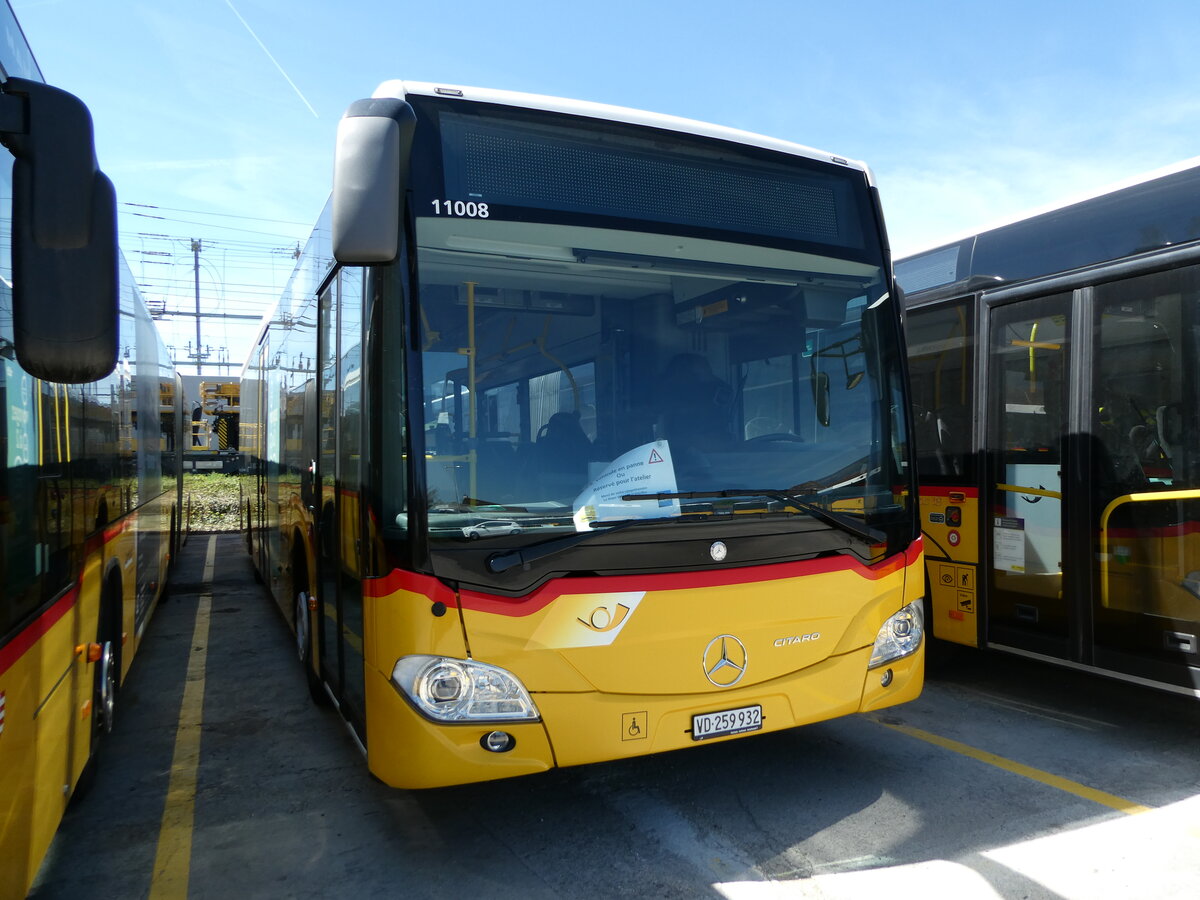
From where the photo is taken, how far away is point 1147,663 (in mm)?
4805

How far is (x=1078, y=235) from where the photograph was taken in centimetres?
522

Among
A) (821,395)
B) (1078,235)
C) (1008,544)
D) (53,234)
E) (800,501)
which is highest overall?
(1078,235)

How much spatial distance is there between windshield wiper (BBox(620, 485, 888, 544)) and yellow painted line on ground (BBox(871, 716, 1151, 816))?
5.06ft

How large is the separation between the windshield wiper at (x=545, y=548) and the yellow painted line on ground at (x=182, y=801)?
180 cm

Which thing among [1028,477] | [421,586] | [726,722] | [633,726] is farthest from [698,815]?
[1028,477]

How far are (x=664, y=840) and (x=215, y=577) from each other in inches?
387

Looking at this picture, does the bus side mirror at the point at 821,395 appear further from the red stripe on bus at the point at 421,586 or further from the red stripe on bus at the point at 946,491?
the red stripe on bus at the point at 946,491

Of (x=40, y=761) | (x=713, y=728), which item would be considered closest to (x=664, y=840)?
(x=713, y=728)

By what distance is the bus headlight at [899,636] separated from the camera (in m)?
4.05

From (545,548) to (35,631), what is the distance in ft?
5.51

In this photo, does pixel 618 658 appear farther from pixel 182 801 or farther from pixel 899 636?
pixel 182 801

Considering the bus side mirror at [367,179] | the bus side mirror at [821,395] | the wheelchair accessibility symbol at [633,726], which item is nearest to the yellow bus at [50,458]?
the bus side mirror at [367,179]

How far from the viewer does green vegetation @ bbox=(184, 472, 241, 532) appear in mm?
18406

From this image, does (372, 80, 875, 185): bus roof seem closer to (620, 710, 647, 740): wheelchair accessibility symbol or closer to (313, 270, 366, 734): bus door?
(313, 270, 366, 734): bus door
